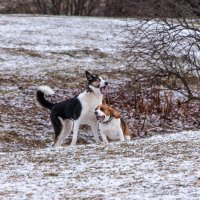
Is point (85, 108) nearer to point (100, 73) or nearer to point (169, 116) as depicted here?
point (169, 116)

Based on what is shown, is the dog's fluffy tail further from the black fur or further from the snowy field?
the snowy field

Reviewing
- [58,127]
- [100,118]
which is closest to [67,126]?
[58,127]

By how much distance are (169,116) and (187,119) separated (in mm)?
428

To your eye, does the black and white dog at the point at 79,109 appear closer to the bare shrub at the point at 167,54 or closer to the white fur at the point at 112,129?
the white fur at the point at 112,129

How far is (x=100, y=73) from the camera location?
20.5 m

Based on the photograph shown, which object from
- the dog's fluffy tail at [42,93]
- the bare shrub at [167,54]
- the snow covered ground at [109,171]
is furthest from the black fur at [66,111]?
the snow covered ground at [109,171]

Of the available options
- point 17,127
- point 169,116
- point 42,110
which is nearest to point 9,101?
point 42,110

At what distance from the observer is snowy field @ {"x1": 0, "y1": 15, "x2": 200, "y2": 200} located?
7.88 m

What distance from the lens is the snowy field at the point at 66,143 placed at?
310 inches

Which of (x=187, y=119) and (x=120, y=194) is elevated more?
(x=120, y=194)

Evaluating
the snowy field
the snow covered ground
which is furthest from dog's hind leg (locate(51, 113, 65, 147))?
the snow covered ground

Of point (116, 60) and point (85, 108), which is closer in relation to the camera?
point (85, 108)

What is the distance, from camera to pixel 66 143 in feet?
47.1

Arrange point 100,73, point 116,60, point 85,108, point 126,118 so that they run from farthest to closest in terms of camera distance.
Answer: point 116,60, point 100,73, point 126,118, point 85,108
